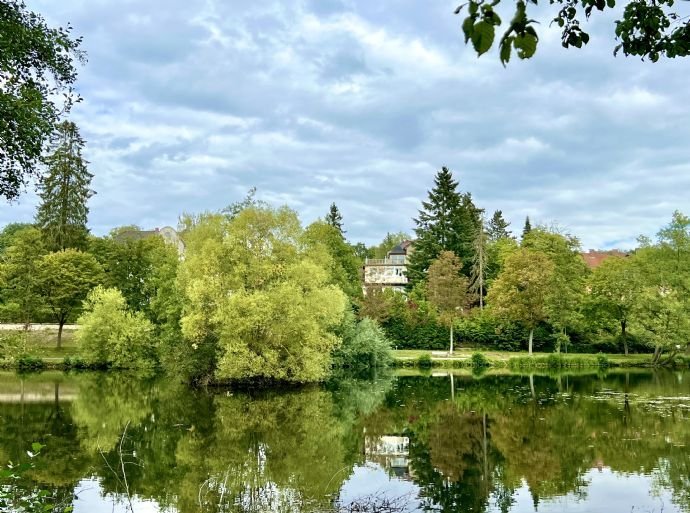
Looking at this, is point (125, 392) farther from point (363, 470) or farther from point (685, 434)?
point (685, 434)

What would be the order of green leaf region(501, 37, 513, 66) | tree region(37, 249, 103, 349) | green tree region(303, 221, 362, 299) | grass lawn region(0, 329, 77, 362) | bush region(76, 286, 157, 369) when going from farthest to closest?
green tree region(303, 221, 362, 299), tree region(37, 249, 103, 349), grass lawn region(0, 329, 77, 362), bush region(76, 286, 157, 369), green leaf region(501, 37, 513, 66)

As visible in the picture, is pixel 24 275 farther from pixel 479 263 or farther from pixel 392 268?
pixel 392 268

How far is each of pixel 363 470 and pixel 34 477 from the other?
742 centimetres

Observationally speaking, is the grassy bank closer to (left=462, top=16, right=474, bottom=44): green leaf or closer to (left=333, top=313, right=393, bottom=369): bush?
(left=333, top=313, right=393, bottom=369): bush

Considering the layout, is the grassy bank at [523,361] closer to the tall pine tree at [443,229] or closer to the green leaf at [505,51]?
the tall pine tree at [443,229]

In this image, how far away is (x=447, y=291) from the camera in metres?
47.1

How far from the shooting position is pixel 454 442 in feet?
56.4

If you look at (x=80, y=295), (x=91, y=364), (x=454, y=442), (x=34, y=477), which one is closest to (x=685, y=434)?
(x=454, y=442)

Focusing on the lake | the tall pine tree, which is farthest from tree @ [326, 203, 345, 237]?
the lake

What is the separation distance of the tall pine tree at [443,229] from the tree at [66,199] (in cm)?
3294

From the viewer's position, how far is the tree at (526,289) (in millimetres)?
46031

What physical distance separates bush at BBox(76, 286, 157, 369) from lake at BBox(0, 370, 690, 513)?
10775 millimetres

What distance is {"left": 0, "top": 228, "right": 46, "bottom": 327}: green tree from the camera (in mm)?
44219

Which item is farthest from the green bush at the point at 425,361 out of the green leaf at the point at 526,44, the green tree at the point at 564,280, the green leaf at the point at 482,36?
the green leaf at the point at 482,36
